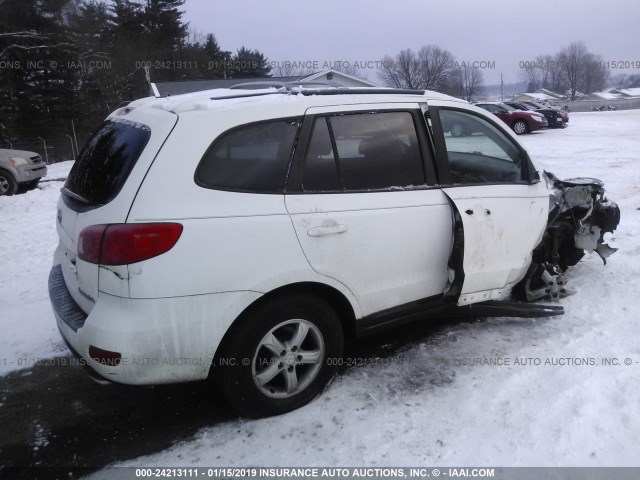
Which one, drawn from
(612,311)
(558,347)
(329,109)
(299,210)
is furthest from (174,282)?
(612,311)

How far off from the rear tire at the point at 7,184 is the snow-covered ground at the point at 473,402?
8.48 metres

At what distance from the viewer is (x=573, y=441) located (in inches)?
109

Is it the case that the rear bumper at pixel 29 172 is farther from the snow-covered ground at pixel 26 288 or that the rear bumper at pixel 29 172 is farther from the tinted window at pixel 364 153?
the tinted window at pixel 364 153

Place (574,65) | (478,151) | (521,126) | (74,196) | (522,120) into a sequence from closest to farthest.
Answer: (74,196)
(478,151)
(522,120)
(521,126)
(574,65)

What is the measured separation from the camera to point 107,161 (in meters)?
2.97

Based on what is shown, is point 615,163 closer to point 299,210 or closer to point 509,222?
point 509,222

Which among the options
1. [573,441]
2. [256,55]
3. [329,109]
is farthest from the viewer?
[256,55]

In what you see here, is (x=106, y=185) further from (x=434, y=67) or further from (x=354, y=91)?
(x=434, y=67)

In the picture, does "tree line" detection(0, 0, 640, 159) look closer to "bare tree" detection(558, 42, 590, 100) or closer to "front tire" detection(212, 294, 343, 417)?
"front tire" detection(212, 294, 343, 417)

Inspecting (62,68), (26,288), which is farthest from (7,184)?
(62,68)

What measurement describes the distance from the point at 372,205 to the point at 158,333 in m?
1.44

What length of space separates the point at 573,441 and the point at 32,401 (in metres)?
3.41

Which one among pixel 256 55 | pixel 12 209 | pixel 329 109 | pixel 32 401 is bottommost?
pixel 32 401

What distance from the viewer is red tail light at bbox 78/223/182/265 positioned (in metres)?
2.54
